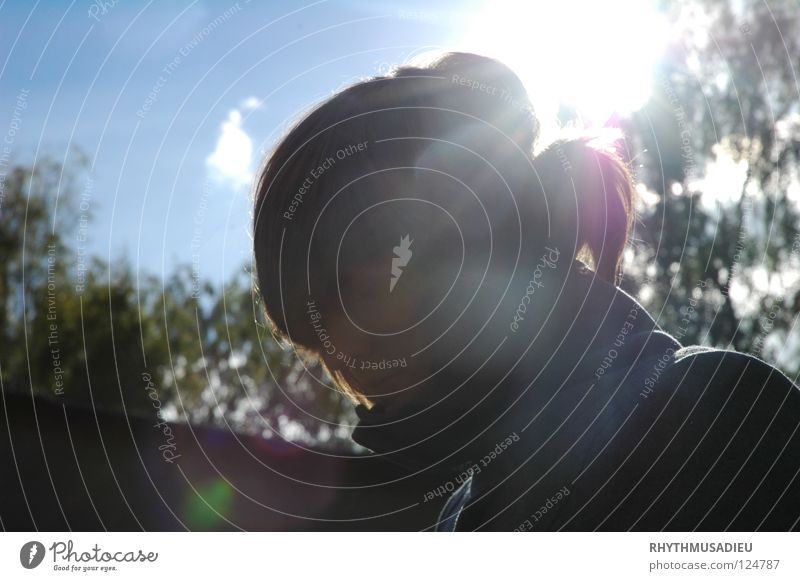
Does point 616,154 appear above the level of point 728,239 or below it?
below

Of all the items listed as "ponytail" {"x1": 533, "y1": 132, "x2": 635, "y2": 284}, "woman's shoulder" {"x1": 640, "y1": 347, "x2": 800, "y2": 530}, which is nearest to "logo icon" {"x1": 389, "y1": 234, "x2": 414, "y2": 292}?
"ponytail" {"x1": 533, "y1": 132, "x2": 635, "y2": 284}

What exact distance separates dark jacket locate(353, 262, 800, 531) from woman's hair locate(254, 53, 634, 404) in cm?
9

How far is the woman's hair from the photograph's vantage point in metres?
0.80

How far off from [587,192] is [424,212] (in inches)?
6.9

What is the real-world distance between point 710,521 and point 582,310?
23 cm

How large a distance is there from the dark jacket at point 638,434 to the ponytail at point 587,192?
7 cm

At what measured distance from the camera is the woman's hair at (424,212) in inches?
31.4

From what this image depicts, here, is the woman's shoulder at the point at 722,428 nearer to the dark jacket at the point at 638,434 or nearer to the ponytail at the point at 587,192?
the dark jacket at the point at 638,434

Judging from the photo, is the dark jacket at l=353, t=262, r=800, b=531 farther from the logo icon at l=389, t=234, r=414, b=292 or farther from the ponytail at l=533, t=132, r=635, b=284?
the logo icon at l=389, t=234, r=414, b=292

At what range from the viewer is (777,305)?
614cm

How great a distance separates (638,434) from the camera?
0.65 metres
